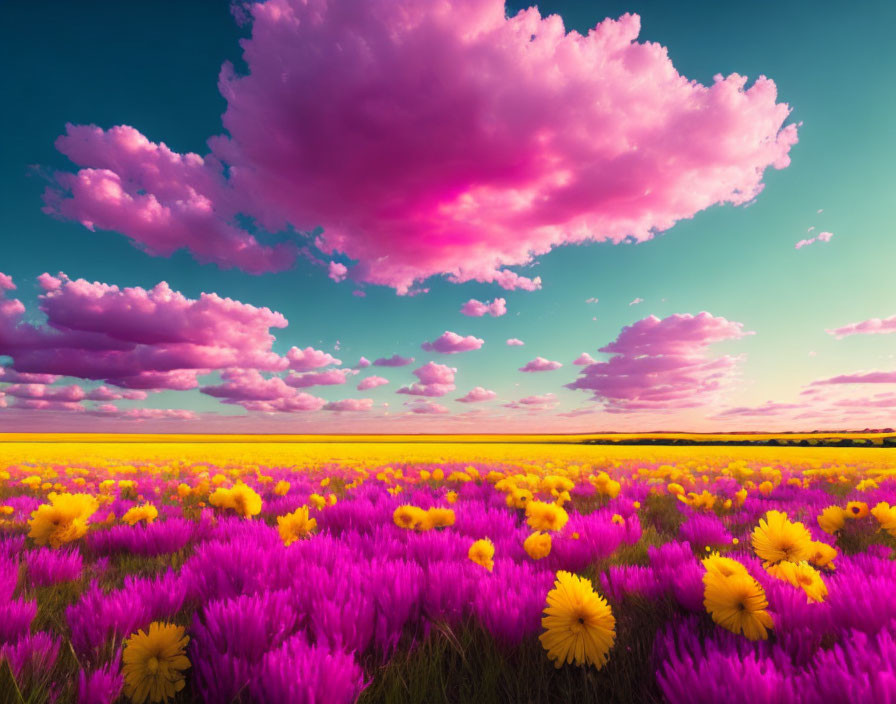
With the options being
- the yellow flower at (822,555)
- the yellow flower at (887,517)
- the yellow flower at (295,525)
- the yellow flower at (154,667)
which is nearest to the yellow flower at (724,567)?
the yellow flower at (822,555)

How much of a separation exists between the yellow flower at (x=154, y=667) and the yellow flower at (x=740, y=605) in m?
1.63

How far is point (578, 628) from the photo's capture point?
1.32 meters

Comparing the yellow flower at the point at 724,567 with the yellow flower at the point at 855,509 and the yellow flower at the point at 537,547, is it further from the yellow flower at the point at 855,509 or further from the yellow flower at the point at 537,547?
the yellow flower at the point at 855,509

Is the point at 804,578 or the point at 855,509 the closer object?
the point at 804,578

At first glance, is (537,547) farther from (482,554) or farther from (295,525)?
(295,525)

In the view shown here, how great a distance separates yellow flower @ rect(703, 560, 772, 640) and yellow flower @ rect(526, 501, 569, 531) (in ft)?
4.56

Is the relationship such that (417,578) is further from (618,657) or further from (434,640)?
(618,657)

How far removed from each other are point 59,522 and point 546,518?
310 centimetres

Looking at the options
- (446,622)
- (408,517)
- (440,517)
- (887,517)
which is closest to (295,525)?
(408,517)

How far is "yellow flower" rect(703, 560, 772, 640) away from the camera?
1.34 metres

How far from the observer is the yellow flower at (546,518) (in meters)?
2.81

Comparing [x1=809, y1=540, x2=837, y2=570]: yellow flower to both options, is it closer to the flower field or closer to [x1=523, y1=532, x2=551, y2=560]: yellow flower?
the flower field

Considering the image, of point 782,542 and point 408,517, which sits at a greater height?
point 782,542

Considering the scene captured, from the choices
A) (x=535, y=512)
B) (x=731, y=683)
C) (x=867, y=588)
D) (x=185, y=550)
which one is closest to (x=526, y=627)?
(x=731, y=683)
